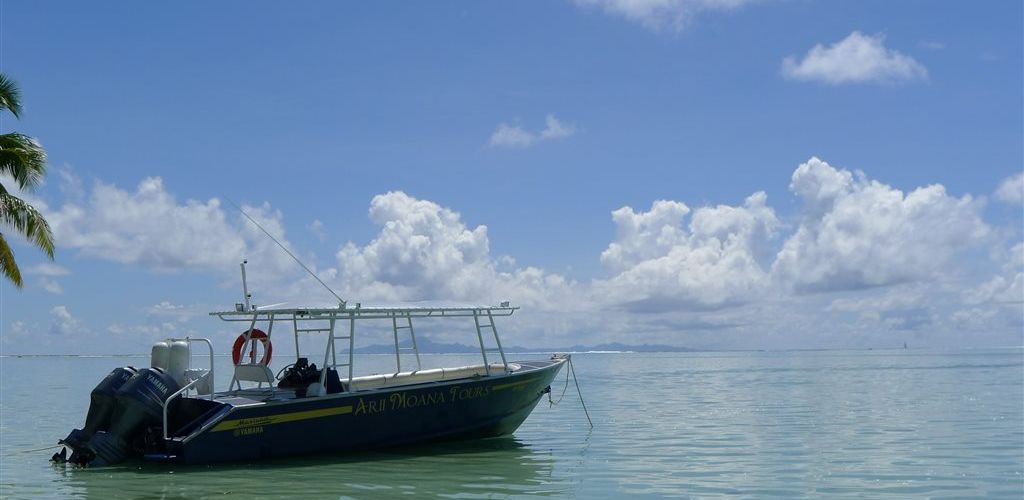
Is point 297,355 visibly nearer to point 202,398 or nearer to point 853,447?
point 202,398

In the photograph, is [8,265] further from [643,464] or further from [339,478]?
[643,464]

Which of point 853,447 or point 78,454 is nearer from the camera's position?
point 78,454

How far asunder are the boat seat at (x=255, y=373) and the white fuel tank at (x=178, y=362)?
2.75 feet

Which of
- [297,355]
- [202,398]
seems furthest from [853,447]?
[202,398]

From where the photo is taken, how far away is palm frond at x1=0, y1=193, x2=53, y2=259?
54.6 feet

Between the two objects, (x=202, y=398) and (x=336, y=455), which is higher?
(x=202, y=398)

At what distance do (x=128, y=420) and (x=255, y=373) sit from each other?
2.00 m

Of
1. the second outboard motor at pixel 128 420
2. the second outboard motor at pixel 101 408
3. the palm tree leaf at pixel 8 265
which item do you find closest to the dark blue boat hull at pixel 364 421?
the second outboard motor at pixel 128 420

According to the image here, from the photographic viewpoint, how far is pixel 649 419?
24.4 metres

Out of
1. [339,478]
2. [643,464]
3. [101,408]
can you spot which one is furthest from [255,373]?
[643,464]

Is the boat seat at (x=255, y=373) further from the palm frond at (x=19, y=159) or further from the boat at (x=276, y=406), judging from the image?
the palm frond at (x=19, y=159)

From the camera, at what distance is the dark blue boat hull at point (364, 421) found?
13992 millimetres

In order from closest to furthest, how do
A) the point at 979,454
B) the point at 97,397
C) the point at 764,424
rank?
1. the point at 97,397
2. the point at 979,454
3. the point at 764,424

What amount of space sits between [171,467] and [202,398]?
1122 mm
